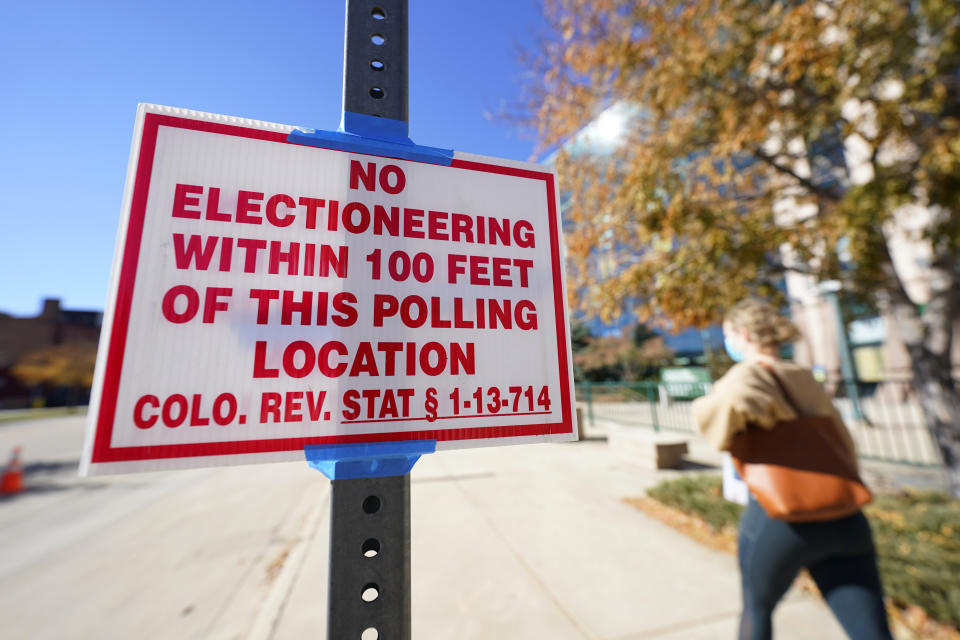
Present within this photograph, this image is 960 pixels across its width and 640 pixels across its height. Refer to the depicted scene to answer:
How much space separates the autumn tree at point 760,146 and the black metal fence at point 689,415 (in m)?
4.08

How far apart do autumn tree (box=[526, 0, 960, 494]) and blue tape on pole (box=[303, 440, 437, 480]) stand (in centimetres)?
457

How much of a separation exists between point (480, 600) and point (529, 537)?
1.25 m

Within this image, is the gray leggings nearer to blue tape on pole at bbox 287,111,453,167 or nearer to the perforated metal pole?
the perforated metal pole

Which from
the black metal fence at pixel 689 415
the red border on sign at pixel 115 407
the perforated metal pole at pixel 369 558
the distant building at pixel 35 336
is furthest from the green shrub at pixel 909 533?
the distant building at pixel 35 336

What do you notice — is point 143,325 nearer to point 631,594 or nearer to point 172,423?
point 172,423

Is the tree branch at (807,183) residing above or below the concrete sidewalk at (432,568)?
above

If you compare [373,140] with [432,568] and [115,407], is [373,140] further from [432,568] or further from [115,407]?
[432,568]

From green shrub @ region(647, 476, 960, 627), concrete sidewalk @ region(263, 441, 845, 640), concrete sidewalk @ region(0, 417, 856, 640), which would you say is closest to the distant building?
concrete sidewalk @ region(0, 417, 856, 640)

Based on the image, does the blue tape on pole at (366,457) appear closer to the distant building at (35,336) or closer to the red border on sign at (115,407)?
the red border on sign at (115,407)

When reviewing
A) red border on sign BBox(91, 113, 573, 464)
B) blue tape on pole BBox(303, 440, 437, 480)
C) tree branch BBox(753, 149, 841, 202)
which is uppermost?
tree branch BBox(753, 149, 841, 202)

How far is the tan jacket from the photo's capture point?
2023 mm

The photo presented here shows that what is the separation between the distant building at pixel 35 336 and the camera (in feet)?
161

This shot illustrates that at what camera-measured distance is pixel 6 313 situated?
165ft

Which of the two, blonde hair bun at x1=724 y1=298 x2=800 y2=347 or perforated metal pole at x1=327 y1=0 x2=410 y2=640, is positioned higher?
blonde hair bun at x1=724 y1=298 x2=800 y2=347
